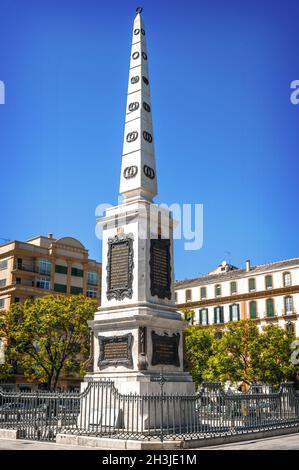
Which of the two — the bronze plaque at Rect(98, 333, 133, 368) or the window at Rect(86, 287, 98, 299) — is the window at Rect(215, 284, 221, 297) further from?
the bronze plaque at Rect(98, 333, 133, 368)

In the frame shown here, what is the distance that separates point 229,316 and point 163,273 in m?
43.2

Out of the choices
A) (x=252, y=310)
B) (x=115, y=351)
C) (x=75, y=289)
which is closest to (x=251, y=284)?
(x=252, y=310)

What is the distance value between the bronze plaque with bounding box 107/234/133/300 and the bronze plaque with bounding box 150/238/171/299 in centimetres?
77

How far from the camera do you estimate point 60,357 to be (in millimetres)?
35469

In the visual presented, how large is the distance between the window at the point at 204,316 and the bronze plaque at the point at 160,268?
144 feet

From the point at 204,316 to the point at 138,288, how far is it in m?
45.7

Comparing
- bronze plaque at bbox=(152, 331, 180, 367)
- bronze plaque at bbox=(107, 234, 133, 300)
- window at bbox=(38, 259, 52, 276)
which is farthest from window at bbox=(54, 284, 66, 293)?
bronze plaque at bbox=(152, 331, 180, 367)

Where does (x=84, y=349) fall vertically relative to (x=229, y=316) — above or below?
below

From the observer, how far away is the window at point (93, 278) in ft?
218

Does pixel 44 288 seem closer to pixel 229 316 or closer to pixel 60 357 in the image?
pixel 229 316

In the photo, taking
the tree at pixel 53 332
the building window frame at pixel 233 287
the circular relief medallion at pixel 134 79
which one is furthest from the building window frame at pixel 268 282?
the circular relief medallion at pixel 134 79

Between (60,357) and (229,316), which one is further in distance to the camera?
(229,316)
